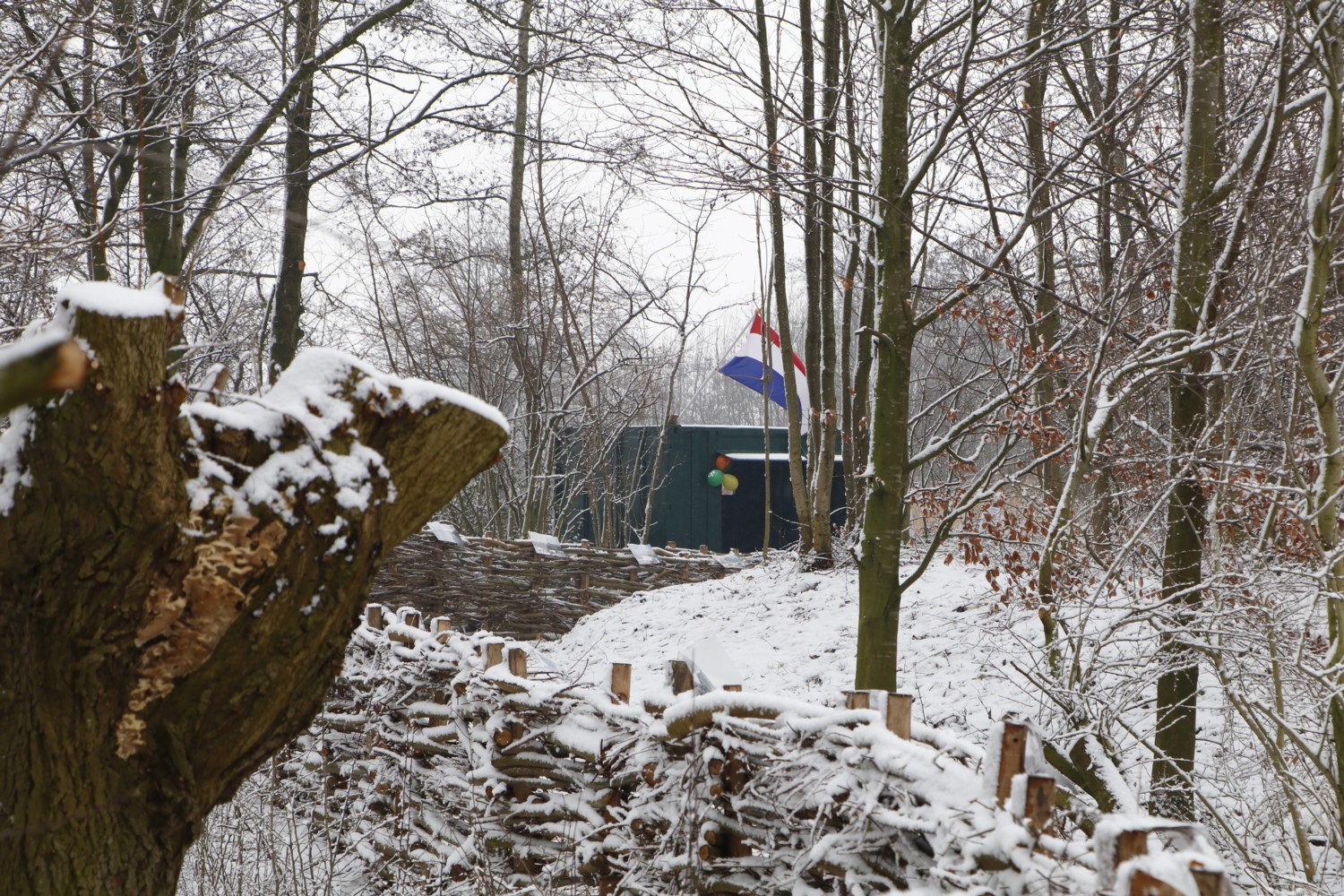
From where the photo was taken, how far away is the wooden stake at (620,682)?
11.4 ft

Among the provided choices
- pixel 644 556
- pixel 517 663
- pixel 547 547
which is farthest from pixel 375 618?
pixel 644 556

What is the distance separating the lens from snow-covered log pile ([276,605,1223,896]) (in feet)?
5.91

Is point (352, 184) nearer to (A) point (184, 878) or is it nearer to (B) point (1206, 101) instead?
(A) point (184, 878)

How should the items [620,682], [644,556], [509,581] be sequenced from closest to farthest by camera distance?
[620,682]
[509,581]
[644,556]

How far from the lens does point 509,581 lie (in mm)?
11594

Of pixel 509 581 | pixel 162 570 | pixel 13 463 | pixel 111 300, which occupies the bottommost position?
pixel 509 581

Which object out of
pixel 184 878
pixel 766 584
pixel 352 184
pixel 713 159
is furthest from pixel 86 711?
pixel 352 184

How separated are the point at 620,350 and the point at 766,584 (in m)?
6.94

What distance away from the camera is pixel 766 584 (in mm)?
9992

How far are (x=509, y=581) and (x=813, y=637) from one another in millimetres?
4725

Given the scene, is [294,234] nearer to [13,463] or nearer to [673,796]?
[673,796]

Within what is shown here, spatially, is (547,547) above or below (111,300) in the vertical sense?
below

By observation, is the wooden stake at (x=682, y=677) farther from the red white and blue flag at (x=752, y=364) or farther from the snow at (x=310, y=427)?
the red white and blue flag at (x=752, y=364)

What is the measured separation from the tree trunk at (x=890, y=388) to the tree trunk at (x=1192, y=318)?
1215 mm
